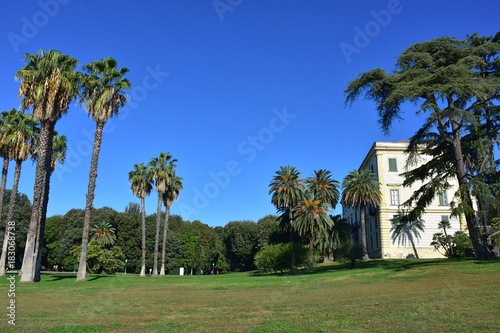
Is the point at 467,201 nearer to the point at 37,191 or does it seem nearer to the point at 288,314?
the point at 288,314

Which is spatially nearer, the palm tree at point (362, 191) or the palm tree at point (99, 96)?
the palm tree at point (99, 96)

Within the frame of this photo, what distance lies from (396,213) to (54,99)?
152ft

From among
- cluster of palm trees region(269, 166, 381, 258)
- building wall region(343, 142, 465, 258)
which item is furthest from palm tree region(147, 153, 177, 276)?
building wall region(343, 142, 465, 258)

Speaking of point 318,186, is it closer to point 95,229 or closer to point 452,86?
point 452,86

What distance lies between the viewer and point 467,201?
24.4m

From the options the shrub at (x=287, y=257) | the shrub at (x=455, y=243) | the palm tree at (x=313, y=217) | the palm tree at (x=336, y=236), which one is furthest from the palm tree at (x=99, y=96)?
the shrub at (x=455, y=243)

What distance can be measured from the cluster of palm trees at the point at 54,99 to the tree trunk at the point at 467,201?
2532cm

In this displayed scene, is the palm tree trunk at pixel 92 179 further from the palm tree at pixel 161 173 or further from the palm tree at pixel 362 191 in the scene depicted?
the palm tree at pixel 362 191

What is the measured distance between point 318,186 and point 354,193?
346 inches

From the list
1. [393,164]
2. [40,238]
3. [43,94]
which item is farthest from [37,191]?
[393,164]

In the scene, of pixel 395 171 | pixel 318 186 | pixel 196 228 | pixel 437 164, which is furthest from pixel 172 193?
pixel 196 228

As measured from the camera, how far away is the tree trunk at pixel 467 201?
24422mm

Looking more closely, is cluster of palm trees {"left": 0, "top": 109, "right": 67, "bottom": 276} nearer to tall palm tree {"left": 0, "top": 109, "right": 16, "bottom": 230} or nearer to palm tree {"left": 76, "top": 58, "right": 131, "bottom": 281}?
tall palm tree {"left": 0, "top": 109, "right": 16, "bottom": 230}

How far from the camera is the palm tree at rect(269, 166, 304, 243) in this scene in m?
52.6
